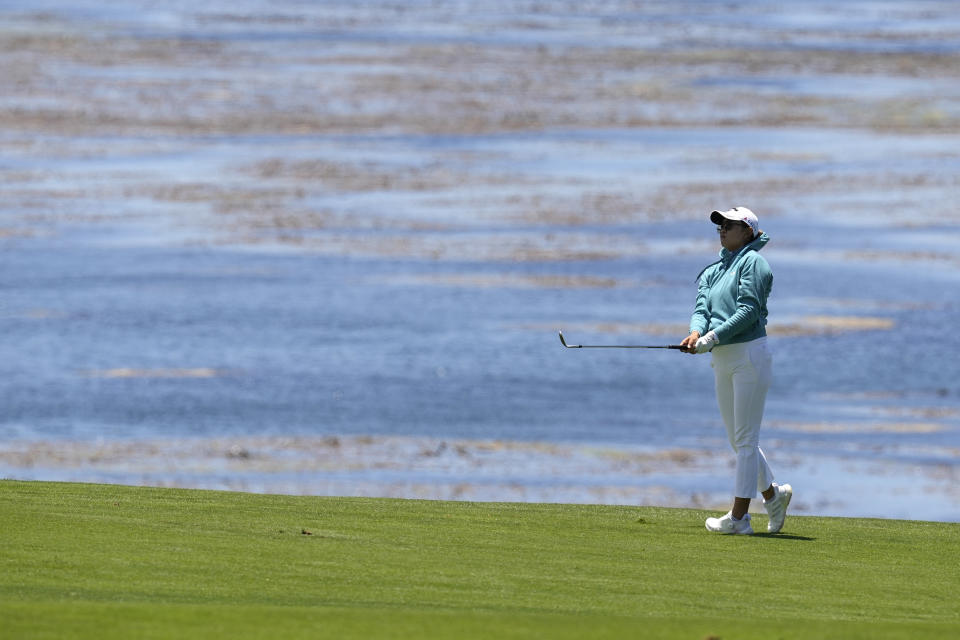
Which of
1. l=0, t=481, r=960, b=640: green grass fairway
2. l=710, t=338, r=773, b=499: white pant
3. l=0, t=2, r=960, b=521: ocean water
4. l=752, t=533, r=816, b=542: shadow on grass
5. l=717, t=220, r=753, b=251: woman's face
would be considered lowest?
l=0, t=481, r=960, b=640: green grass fairway

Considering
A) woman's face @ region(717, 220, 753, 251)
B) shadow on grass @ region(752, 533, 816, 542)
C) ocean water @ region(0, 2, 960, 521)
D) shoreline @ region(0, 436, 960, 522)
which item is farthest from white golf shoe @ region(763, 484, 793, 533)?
ocean water @ region(0, 2, 960, 521)

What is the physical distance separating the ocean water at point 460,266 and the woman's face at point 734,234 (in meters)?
6.01

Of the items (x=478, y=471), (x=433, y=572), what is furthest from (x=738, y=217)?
(x=478, y=471)

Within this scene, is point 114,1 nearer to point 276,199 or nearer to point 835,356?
point 276,199

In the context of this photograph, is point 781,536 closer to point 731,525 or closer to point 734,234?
point 731,525

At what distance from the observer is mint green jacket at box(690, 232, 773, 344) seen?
10023 mm

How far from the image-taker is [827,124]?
41.1 metres

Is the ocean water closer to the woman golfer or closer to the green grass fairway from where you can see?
the green grass fairway

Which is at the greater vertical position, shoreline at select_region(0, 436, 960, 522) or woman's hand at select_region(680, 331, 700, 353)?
shoreline at select_region(0, 436, 960, 522)

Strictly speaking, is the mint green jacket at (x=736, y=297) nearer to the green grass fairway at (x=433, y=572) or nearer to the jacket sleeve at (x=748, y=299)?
the jacket sleeve at (x=748, y=299)

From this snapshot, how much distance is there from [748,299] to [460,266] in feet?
58.0

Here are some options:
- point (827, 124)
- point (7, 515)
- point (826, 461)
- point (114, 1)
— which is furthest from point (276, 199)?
point (114, 1)

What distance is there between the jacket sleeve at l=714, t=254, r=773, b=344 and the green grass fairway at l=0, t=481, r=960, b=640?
1.15 metres

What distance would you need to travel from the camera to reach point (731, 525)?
1061 cm
